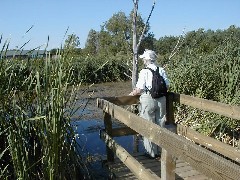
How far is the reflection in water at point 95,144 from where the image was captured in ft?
18.0

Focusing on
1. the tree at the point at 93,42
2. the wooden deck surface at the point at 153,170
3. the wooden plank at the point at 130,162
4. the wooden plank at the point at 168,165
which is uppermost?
the tree at the point at 93,42

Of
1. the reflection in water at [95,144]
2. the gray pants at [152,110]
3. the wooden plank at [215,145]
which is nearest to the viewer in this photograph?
the wooden plank at [215,145]

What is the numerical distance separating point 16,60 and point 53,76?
1.78ft

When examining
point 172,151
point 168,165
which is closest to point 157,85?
point 168,165

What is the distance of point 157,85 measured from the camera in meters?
4.50

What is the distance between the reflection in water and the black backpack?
A: 1328 millimetres

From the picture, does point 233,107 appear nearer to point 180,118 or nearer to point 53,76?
point 53,76

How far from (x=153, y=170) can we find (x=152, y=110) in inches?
32.1

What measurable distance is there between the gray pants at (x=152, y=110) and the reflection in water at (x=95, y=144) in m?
0.83

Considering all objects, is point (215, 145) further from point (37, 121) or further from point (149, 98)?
point (37, 121)

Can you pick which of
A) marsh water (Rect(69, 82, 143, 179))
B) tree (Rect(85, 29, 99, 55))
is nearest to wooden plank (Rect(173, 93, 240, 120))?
marsh water (Rect(69, 82, 143, 179))

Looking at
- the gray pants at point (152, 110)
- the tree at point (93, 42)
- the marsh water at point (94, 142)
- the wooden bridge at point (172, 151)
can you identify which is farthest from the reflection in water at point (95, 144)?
the tree at point (93, 42)

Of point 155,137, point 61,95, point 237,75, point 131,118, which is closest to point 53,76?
point 61,95

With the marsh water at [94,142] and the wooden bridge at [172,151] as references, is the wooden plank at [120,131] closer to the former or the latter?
the wooden bridge at [172,151]
